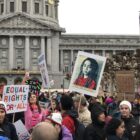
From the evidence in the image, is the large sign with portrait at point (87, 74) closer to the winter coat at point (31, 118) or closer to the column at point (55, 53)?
the winter coat at point (31, 118)

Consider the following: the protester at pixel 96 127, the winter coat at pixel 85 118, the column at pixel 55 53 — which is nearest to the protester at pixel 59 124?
the protester at pixel 96 127

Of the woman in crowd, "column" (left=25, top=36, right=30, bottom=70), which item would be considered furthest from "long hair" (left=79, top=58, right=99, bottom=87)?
"column" (left=25, top=36, right=30, bottom=70)

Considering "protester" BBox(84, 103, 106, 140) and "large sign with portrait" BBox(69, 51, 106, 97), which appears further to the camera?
"large sign with portrait" BBox(69, 51, 106, 97)

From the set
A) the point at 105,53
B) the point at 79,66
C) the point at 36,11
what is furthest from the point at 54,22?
the point at 79,66

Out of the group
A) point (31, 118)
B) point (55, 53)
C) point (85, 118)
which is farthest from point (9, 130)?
point (55, 53)

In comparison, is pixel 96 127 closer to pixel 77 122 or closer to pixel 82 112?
pixel 77 122

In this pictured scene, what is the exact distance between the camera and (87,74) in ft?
32.1

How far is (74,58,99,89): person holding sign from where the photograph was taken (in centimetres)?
977

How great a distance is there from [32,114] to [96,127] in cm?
172

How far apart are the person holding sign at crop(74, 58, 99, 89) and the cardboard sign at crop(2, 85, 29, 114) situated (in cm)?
137

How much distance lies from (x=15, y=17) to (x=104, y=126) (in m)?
75.9

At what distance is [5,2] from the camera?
89.9m

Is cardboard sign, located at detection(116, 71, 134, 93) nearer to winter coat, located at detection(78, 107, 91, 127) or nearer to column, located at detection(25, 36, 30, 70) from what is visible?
winter coat, located at detection(78, 107, 91, 127)

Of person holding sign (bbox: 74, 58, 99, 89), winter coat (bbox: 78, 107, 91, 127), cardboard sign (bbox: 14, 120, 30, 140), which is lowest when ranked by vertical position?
cardboard sign (bbox: 14, 120, 30, 140)
